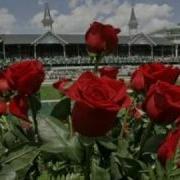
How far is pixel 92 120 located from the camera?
1.32m

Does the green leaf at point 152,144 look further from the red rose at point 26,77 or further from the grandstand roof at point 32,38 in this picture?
the grandstand roof at point 32,38

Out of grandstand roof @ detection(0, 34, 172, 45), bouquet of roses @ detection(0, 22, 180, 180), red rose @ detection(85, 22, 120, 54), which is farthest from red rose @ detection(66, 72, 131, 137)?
grandstand roof @ detection(0, 34, 172, 45)

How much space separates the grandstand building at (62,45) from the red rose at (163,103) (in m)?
57.7

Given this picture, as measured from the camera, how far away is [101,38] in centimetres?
179

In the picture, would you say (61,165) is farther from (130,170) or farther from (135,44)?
(135,44)

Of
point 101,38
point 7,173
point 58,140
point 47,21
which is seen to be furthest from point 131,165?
point 47,21

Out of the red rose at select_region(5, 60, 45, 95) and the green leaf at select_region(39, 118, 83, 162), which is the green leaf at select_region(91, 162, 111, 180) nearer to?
the green leaf at select_region(39, 118, 83, 162)

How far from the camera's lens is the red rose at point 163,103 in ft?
4.45

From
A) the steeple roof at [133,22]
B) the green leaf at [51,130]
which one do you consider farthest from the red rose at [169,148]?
the steeple roof at [133,22]

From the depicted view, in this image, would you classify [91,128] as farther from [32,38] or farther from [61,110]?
[32,38]

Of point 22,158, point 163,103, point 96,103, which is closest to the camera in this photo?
point 96,103

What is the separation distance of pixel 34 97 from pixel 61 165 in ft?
0.71

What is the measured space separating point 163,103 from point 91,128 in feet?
0.64

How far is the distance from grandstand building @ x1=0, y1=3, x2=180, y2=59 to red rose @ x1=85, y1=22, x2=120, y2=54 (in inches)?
2255
